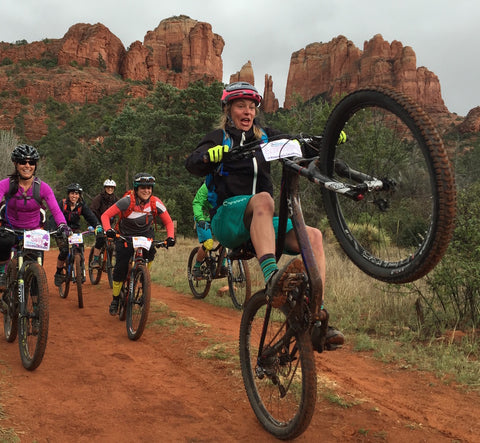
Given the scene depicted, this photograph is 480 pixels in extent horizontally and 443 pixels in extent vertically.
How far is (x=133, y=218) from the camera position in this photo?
705cm

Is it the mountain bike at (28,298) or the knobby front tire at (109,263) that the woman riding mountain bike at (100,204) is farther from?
the mountain bike at (28,298)

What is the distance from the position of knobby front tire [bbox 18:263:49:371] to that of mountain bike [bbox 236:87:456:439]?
7.09 ft

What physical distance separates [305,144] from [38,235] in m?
3.22

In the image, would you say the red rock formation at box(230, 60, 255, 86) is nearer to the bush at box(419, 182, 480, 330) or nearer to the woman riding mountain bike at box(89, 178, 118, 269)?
the woman riding mountain bike at box(89, 178, 118, 269)

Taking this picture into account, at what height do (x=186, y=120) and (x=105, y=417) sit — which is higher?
(x=186, y=120)

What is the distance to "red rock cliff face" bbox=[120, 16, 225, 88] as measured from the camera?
117000 mm

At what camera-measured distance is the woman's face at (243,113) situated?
3.58 metres

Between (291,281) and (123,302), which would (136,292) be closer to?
(123,302)

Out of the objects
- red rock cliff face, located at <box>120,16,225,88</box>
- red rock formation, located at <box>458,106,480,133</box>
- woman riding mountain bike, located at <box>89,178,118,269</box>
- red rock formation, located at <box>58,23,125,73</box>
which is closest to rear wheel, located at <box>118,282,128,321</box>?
woman riding mountain bike, located at <box>89,178,118,269</box>

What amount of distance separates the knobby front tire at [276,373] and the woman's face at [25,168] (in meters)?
3.60

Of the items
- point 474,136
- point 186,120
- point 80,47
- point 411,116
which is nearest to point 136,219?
point 411,116

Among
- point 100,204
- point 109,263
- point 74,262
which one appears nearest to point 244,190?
point 74,262

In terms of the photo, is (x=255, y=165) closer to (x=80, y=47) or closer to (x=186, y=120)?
(x=186, y=120)

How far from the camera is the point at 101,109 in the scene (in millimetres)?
72750
